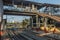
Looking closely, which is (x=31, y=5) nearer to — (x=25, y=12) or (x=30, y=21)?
(x=25, y=12)

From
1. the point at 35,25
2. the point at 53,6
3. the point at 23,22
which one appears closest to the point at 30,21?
the point at 35,25

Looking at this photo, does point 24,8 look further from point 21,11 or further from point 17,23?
point 17,23

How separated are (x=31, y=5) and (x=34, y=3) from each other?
1.57ft

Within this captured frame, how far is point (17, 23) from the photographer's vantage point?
30.7 meters

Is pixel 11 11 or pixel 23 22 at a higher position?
pixel 11 11

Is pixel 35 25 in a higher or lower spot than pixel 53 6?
lower

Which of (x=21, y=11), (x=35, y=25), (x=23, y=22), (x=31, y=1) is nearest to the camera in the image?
(x=21, y=11)

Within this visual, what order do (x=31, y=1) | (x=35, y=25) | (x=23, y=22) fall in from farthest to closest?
(x=23, y=22) < (x=35, y=25) < (x=31, y=1)

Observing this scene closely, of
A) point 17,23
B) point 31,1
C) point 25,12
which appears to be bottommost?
point 17,23

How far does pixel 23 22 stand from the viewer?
30.6 metres

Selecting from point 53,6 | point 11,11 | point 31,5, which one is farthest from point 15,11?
point 53,6

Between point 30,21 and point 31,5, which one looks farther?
point 30,21

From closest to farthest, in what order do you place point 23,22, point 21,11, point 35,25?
point 21,11 → point 35,25 → point 23,22

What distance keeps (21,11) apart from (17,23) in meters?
10.4
